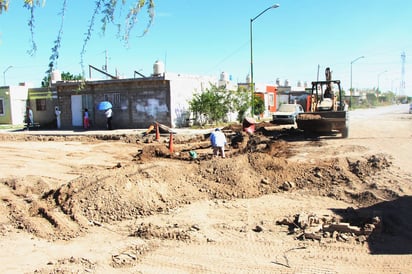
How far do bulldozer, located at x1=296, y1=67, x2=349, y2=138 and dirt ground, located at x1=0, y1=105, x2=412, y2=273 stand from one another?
17.5ft

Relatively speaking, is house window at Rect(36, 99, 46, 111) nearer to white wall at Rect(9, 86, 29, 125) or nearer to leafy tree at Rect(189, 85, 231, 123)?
white wall at Rect(9, 86, 29, 125)

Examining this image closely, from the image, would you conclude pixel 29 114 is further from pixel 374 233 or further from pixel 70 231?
pixel 374 233

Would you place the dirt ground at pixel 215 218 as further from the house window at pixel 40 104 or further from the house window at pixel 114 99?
the house window at pixel 40 104

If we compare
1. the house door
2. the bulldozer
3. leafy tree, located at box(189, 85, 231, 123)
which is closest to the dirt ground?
the bulldozer

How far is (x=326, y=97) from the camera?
65.7 ft

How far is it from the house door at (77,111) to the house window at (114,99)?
2649mm

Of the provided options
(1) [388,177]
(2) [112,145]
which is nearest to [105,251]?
(1) [388,177]

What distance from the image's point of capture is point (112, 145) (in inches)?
746

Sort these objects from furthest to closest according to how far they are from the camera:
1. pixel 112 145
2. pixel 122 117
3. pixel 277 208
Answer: pixel 122 117
pixel 112 145
pixel 277 208

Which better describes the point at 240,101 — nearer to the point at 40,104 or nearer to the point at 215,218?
the point at 40,104

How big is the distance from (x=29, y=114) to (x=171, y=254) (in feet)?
80.9

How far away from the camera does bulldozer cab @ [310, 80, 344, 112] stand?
62.4 feet

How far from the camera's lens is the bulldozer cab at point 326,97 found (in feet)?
62.4

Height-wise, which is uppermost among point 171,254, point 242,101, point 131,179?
point 242,101
